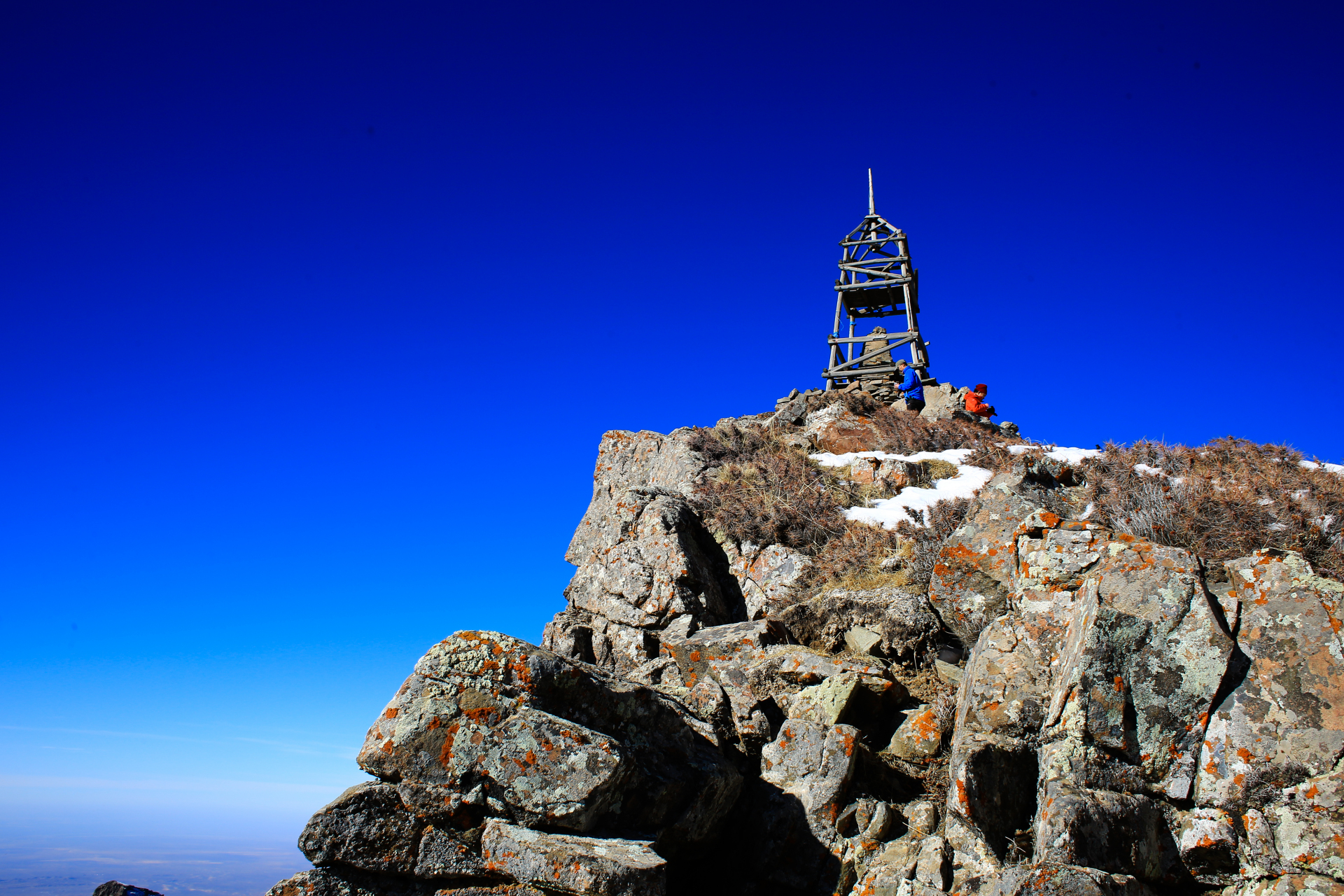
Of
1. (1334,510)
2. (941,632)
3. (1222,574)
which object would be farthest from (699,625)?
(1334,510)

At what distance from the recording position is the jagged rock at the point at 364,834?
5906 millimetres

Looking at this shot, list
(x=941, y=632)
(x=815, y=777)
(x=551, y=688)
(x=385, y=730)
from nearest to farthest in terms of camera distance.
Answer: (x=385, y=730) < (x=551, y=688) < (x=815, y=777) < (x=941, y=632)

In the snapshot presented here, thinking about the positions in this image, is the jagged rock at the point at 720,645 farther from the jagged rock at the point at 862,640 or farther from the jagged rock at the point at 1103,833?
the jagged rock at the point at 1103,833

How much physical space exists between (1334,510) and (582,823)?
10.1 m

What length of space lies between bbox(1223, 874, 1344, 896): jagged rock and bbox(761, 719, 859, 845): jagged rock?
3.03 m

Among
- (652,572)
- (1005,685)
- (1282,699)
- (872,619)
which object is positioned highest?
(652,572)

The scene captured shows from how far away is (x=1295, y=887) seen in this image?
5445 mm

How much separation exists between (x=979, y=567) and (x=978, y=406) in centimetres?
1310

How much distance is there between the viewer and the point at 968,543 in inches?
402

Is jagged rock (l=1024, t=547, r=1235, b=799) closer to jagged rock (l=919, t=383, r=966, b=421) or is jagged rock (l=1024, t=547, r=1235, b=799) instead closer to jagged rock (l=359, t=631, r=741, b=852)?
jagged rock (l=359, t=631, r=741, b=852)

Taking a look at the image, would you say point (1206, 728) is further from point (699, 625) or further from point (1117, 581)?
point (699, 625)

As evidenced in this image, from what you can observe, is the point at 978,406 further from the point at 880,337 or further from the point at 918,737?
the point at 918,737

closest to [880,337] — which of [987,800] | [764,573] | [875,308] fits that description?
[875,308]

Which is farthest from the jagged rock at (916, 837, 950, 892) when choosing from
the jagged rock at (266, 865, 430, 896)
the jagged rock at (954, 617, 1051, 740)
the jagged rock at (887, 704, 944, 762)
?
the jagged rock at (266, 865, 430, 896)
